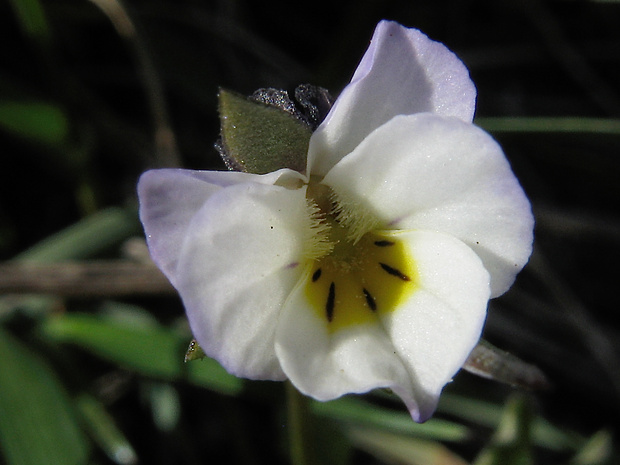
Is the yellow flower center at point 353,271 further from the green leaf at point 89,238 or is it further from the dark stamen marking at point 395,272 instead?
the green leaf at point 89,238

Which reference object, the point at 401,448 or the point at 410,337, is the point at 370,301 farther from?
the point at 401,448

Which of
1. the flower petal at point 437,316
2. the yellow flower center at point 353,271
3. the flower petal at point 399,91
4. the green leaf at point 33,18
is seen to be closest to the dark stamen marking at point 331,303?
the yellow flower center at point 353,271

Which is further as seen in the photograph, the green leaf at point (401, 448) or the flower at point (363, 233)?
the green leaf at point (401, 448)

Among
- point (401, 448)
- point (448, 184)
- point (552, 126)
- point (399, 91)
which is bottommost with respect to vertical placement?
point (401, 448)

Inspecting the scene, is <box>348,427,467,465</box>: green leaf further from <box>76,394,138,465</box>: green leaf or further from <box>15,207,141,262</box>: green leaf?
<box>15,207,141,262</box>: green leaf

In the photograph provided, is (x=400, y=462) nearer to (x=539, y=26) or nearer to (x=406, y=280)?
(x=406, y=280)

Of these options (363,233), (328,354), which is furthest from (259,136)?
(328,354)

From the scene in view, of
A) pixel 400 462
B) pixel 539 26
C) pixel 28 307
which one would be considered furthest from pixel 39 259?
pixel 539 26
